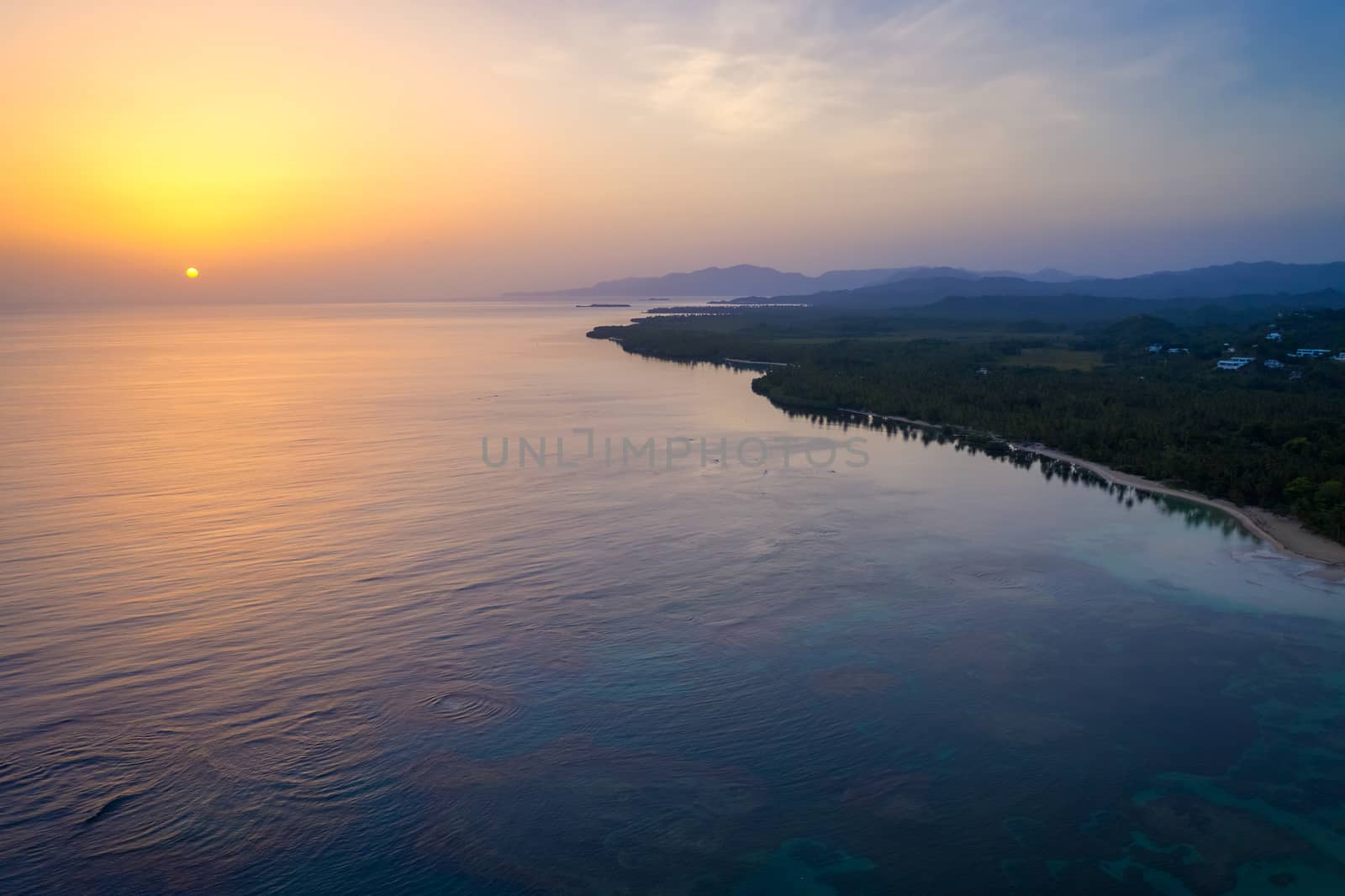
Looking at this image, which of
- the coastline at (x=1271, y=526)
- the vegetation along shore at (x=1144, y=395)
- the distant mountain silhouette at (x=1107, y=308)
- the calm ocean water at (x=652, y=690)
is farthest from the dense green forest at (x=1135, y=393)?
the distant mountain silhouette at (x=1107, y=308)

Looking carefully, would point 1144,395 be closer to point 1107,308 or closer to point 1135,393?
point 1135,393

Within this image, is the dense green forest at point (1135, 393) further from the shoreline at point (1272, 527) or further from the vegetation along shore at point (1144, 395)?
the shoreline at point (1272, 527)

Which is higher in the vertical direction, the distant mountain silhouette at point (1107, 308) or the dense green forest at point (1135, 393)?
the distant mountain silhouette at point (1107, 308)

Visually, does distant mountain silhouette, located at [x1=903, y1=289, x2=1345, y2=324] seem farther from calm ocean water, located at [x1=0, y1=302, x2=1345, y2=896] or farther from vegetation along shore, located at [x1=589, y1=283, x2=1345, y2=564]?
calm ocean water, located at [x1=0, y1=302, x2=1345, y2=896]

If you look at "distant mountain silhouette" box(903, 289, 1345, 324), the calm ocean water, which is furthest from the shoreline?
"distant mountain silhouette" box(903, 289, 1345, 324)

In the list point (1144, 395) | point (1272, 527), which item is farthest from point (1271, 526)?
point (1144, 395)
